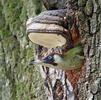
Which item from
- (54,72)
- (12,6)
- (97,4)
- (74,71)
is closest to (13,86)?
(12,6)

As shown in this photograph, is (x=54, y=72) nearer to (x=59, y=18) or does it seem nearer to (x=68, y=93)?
(x=68, y=93)

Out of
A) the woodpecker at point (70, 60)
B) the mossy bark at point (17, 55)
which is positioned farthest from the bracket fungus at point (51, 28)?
the mossy bark at point (17, 55)

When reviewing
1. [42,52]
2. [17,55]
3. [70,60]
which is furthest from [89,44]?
[17,55]

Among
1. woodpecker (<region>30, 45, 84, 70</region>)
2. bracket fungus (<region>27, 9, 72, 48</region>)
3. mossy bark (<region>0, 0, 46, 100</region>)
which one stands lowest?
mossy bark (<region>0, 0, 46, 100</region>)

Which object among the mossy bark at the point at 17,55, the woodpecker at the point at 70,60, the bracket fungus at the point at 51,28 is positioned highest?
the bracket fungus at the point at 51,28

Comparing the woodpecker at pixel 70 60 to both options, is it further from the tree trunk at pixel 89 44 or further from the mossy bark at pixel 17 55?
the mossy bark at pixel 17 55

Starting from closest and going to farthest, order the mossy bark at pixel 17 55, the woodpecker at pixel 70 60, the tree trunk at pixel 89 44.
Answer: the tree trunk at pixel 89 44 < the woodpecker at pixel 70 60 < the mossy bark at pixel 17 55

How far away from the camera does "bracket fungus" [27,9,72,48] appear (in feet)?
6.03

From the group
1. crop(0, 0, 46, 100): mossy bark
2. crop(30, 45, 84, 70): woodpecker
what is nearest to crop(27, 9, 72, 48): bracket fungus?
crop(30, 45, 84, 70): woodpecker

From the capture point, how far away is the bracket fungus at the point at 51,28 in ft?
6.03

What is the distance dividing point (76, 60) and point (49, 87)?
560 mm

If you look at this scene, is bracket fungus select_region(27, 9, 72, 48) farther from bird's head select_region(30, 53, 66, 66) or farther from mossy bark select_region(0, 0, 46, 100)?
mossy bark select_region(0, 0, 46, 100)

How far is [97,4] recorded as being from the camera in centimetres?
175

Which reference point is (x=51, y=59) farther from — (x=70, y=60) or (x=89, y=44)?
(x=89, y=44)
